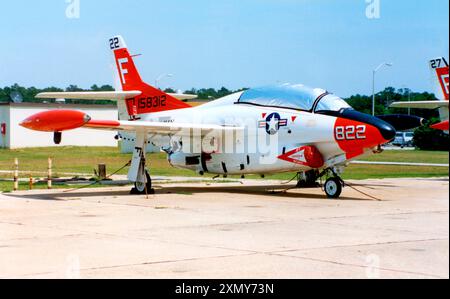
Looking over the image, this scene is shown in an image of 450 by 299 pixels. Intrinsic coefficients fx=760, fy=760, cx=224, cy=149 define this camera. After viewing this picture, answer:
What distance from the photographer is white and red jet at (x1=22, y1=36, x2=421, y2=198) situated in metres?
18.4

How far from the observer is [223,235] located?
11.9m

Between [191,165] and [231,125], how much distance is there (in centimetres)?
217

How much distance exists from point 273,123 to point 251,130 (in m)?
0.83

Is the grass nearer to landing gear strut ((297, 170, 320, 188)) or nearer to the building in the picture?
the building

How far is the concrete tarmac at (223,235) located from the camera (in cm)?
862

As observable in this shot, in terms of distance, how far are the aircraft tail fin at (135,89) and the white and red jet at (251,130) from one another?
0.12 feet

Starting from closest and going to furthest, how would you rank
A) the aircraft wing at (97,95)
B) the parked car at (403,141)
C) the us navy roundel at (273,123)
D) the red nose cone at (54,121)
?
the red nose cone at (54,121), the us navy roundel at (273,123), the aircraft wing at (97,95), the parked car at (403,141)

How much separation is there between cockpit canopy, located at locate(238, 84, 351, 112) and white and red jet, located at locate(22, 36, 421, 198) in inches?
0.7

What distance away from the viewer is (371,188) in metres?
22.9

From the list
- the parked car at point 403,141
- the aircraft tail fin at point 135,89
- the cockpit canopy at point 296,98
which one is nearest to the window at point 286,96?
the cockpit canopy at point 296,98

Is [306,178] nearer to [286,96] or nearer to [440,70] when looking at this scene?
A: [286,96]

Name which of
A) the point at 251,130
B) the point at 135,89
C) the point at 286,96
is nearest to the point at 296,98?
the point at 286,96

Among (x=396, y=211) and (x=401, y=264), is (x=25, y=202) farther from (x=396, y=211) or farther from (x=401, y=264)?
(x=401, y=264)

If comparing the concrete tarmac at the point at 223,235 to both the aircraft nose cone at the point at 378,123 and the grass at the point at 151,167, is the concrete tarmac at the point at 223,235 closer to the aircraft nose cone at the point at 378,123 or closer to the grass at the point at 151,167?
the aircraft nose cone at the point at 378,123
